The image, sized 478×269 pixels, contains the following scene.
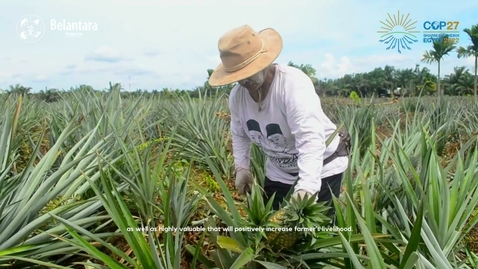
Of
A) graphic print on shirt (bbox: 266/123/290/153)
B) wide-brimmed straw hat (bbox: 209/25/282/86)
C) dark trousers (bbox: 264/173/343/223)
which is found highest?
wide-brimmed straw hat (bbox: 209/25/282/86)

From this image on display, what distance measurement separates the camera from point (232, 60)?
1.50 metres

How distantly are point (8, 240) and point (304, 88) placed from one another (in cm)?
106

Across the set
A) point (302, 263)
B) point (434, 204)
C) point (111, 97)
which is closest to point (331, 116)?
point (111, 97)

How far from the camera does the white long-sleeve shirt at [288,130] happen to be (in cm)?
141

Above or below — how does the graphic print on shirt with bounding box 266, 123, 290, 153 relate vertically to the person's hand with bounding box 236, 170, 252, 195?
above

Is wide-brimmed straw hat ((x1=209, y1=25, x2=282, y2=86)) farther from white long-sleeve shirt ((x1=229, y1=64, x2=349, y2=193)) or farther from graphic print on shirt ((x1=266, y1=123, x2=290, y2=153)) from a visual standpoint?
graphic print on shirt ((x1=266, y1=123, x2=290, y2=153))

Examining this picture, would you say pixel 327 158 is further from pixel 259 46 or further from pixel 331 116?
pixel 331 116

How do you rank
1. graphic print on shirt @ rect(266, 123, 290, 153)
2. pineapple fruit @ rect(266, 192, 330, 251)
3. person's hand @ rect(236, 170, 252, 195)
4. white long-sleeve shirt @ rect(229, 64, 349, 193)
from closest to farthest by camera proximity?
pineapple fruit @ rect(266, 192, 330, 251)
white long-sleeve shirt @ rect(229, 64, 349, 193)
graphic print on shirt @ rect(266, 123, 290, 153)
person's hand @ rect(236, 170, 252, 195)

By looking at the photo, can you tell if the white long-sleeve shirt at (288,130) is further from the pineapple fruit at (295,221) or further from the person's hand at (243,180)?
the pineapple fruit at (295,221)

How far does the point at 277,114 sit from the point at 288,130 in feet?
0.25

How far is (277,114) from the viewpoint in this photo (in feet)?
5.11

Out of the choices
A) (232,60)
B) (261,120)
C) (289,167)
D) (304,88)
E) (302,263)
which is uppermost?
(232,60)

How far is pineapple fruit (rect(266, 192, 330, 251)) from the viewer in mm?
1065

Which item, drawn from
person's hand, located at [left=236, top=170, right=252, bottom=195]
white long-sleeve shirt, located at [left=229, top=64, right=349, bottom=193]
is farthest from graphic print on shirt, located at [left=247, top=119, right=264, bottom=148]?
person's hand, located at [left=236, top=170, right=252, bottom=195]
